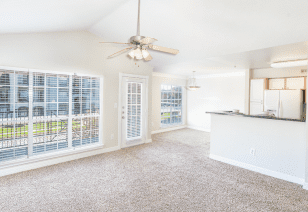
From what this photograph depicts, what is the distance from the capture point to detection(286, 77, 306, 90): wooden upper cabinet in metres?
4.78

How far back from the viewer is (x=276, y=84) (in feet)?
17.2

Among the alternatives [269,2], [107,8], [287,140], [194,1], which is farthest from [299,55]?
[107,8]

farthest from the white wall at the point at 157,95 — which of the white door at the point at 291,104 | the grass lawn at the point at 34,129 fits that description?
the white door at the point at 291,104

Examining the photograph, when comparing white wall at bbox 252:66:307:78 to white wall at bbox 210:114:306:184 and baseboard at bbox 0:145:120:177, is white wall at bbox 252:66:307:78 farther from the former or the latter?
baseboard at bbox 0:145:120:177

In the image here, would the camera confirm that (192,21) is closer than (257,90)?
Yes

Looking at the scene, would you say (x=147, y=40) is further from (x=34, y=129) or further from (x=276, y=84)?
(x=276, y=84)

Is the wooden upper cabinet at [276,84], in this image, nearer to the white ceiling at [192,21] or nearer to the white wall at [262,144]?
the white ceiling at [192,21]

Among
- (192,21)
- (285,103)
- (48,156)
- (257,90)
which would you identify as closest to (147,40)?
(192,21)

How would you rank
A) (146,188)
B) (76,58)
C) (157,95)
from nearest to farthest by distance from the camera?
(146,188) → (76,58) → (157,95)

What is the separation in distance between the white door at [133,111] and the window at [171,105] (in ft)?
6.58

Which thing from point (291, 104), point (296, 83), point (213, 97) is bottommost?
point (291, 104)

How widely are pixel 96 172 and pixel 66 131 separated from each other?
49.8 inches

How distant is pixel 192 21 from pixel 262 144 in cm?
267

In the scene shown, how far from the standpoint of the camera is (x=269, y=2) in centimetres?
224
